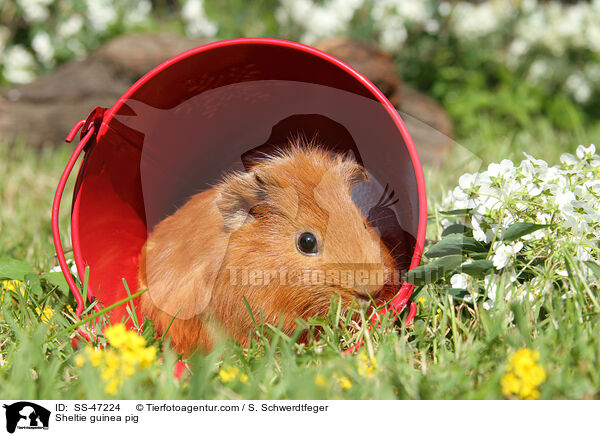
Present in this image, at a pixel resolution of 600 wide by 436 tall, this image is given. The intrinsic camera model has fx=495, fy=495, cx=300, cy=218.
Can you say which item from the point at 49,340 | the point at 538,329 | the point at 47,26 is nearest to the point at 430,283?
the point at 538,329

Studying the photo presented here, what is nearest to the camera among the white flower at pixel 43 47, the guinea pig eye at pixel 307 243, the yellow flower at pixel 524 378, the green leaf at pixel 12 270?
the yellow flower at pixel 524 378

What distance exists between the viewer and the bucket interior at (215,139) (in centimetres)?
196

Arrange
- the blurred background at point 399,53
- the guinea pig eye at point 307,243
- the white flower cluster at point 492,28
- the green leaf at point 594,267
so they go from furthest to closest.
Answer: the white flower cluster at point 492,28, the blurred background at point 399,53, the guinea pig eye at point 307,243, the green leaf at point 594,267

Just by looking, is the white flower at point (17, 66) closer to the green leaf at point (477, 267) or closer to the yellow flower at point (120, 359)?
the yellow flower at point (120, 359)

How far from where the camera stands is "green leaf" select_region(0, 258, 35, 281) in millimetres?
2082

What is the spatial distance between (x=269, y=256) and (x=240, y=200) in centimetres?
26

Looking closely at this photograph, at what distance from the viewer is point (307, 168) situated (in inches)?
78.9

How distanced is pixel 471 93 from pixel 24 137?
4566 mm

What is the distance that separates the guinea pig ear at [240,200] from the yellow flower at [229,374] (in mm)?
644

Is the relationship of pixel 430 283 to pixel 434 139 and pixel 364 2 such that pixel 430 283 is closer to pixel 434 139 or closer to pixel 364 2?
pixel 434 139

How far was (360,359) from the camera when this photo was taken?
4.80 ft

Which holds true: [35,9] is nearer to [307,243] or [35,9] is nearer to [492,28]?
[492,28]

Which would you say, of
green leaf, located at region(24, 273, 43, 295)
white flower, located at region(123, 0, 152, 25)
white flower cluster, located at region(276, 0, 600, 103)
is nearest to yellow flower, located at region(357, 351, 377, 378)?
green leaf, located at region(24, 273, 43, 295)

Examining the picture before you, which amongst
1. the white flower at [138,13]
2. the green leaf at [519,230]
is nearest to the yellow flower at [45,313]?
the green leaf at [519,230]
